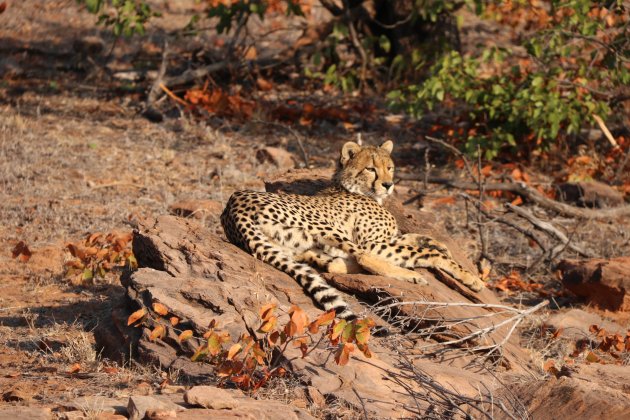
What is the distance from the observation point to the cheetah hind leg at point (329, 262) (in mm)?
6293

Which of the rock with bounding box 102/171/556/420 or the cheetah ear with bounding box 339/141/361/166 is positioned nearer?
the rock with bounding box 102/171/556/420

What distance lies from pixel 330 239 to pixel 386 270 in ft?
1.58

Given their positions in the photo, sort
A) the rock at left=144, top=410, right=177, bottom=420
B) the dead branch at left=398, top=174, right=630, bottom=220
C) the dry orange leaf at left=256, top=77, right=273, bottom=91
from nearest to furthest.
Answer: the rock at left=144, top=410, right=177, bottom=420
the dead branch at left=398, top=174, right=630, bottom=220
the dry orange leaf at left=256, top=77, right=273, bottom=91

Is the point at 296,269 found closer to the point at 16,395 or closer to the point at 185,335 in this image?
the point at 185,335

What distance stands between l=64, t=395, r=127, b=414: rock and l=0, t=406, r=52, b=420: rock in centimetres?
16

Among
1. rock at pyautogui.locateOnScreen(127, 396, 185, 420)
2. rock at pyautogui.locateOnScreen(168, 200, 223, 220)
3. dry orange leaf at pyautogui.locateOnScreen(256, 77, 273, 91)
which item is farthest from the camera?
dry orange leaf at pyautogui.locateOnScreen(256, 77, 273, 91)

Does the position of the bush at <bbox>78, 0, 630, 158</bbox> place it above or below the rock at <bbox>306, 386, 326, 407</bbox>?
above

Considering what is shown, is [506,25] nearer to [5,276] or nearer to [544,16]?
[544,16]

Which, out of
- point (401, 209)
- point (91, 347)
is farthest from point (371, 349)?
point (401, 209)

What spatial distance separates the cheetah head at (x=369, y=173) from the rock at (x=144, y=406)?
136 inches

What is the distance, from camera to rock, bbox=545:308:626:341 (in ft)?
23.9

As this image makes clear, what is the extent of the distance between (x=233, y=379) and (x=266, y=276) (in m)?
1.23

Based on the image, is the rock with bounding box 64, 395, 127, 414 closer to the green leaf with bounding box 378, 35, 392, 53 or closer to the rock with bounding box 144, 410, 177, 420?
the rock with bounding box 144, 410, 177, 420

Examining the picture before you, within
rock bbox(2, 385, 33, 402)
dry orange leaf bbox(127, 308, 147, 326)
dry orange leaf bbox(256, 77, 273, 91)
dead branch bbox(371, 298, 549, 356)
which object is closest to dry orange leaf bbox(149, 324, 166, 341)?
dry orange leaf bbox(127, 308, 147, 326)
